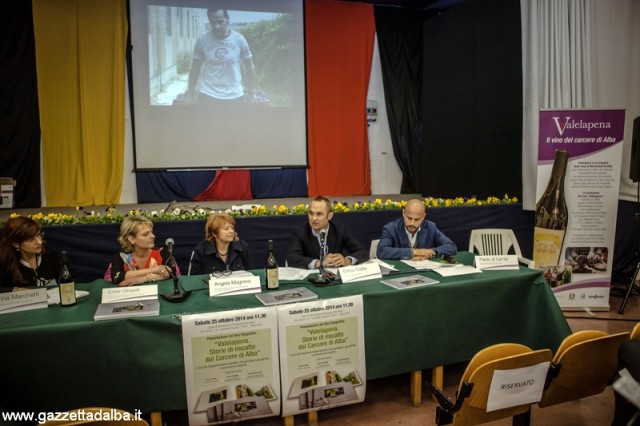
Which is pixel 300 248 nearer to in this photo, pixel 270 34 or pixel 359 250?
pixel 359 250

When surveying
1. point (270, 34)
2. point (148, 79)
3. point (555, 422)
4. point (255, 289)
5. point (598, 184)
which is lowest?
point (555, 422)

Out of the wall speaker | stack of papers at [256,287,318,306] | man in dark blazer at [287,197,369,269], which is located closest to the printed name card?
stack of papers at [256,287,318,306]

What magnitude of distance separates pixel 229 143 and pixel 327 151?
1757 mm

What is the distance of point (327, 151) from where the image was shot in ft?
25.7

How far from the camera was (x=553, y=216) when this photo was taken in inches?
163

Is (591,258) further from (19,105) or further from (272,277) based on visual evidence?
(19,105)

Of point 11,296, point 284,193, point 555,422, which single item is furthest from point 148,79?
point 555,422

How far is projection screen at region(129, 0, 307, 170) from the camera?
6.89m

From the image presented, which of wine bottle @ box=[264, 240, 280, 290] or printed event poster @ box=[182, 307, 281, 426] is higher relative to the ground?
wine bottle @ box=[264, 240, 280, 290]

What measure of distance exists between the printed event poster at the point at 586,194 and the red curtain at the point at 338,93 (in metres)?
4.13

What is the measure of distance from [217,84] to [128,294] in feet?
18.6

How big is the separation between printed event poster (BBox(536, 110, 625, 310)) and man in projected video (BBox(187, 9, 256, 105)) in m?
4.86

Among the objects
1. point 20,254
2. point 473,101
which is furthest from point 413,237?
point 473,101

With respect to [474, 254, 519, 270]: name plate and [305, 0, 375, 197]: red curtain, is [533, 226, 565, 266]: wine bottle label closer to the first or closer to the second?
[474, 254, 519, 270]: name plate
